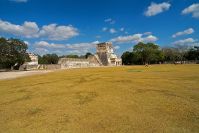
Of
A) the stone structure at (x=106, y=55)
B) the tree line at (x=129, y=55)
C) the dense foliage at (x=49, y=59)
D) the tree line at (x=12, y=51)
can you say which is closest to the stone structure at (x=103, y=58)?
the stone structure at (x=106, y=55)

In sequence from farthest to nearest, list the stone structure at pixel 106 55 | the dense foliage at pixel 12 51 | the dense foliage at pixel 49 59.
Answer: the dense foliage at pixel 49 59 < the stone structure at pixel 106 55 < the dense foliage at pixel 12 51

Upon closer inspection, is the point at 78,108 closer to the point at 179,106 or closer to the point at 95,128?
the point at 95,128

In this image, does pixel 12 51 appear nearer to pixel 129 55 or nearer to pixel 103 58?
pixel 103 58

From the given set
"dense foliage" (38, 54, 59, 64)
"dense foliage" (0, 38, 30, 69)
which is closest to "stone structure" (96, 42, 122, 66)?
"dense foliage" (38, 54, 59, 64)

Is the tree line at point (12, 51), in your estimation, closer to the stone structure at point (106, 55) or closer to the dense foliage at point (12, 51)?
the dense foliage at point (12, 51)

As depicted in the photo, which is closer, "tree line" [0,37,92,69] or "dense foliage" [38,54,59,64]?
"tree line" [0,37,92,69]

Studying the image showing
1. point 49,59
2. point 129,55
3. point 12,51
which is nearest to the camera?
point 12,51

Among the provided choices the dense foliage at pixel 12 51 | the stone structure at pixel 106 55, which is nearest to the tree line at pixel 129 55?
the dense foliage at pixel 12 51

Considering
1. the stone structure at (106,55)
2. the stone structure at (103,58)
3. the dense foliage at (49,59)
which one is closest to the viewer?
the stone structure at (103,58)

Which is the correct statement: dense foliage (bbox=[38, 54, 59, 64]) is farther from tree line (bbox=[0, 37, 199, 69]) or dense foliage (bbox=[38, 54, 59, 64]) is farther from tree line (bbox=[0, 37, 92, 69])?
tree line (bbox=[0, 37, 92, 69])

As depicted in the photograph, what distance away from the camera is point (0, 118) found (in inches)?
252

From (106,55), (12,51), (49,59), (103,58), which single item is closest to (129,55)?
(106,55)

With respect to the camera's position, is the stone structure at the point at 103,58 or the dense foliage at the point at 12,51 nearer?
the dense foliage at the point at 12,51

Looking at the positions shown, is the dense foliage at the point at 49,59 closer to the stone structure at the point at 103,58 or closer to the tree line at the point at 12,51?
the stone structure at the point at 103,58
